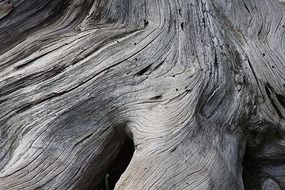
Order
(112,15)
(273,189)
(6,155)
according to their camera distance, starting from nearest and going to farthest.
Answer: (6,155), (112,15), (273,189)

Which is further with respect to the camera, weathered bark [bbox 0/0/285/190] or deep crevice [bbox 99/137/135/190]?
deep crevice [bbox 99/137/135/190]

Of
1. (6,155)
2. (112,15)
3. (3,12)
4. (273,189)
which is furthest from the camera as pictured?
(273,189)

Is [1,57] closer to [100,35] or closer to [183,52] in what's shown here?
[100,35]

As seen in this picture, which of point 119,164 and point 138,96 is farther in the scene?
point 119,164

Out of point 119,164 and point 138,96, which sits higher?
point 138,96

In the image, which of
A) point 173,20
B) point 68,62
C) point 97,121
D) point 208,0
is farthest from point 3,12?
point 208,0

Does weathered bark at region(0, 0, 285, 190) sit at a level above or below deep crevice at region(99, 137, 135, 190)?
above

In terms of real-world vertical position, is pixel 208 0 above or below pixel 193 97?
above

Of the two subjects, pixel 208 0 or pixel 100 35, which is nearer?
pixel 100 35
